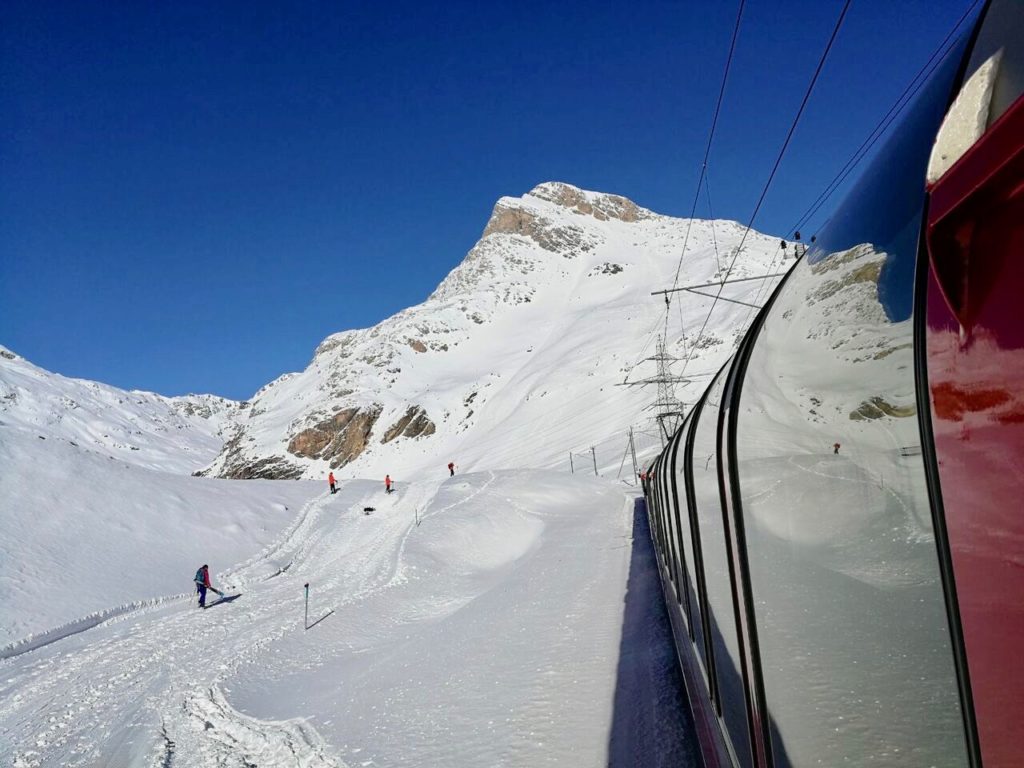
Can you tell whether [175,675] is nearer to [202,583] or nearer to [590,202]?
[202,583]

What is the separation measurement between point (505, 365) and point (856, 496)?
94694mm

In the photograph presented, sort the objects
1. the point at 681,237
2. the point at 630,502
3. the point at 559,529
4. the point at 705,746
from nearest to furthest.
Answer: the point at 705,746 < the point at 559,529 < the point at 630,502 < the point at 681,237

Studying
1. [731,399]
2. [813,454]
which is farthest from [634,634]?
[813,454]

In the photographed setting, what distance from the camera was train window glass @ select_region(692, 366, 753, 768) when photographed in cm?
318

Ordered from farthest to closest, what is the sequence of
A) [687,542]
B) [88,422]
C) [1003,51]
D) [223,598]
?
[88,422], [223,598], [687,542], [1003,51]

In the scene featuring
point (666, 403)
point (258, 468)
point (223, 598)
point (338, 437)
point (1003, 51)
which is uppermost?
point (338, 437)

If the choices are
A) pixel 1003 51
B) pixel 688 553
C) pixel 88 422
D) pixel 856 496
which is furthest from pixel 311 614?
pixel 88 422

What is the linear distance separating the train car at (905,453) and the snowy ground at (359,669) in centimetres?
433

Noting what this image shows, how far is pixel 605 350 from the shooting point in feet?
261

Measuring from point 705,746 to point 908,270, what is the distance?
3.87 metres

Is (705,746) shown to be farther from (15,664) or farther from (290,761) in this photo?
(15,664)

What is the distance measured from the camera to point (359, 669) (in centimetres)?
1054

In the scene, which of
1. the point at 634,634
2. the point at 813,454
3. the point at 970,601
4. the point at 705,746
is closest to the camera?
the point at 970,601

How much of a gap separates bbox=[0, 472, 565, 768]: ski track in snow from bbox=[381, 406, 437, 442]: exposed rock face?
195ft
